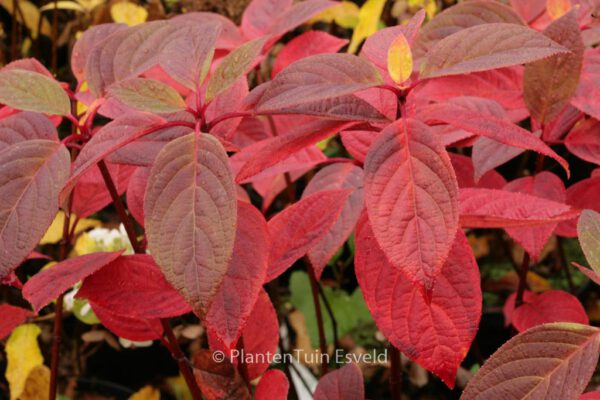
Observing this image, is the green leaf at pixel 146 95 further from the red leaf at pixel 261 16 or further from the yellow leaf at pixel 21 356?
the yellow leaf at pixel 21 356

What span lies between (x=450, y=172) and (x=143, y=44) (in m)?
0.30

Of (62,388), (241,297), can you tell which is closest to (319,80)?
(241,297)

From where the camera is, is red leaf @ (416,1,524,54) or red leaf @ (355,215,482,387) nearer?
red leaf @ (355,215,482,387)

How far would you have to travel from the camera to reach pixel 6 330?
2.44 ft

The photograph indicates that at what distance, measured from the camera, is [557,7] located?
29.2 inches

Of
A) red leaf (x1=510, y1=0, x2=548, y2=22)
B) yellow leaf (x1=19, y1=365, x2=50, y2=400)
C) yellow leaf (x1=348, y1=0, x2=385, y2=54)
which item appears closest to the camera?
red leaf (x1=510, y1=0, x2=548, y2=22)

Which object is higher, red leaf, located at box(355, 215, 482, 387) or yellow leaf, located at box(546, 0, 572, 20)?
yellow leaf, located at box(546, 0, 572, 20)

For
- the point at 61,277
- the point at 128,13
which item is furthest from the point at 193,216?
the point at 128,13

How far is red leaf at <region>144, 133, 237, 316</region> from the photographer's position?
433 mm

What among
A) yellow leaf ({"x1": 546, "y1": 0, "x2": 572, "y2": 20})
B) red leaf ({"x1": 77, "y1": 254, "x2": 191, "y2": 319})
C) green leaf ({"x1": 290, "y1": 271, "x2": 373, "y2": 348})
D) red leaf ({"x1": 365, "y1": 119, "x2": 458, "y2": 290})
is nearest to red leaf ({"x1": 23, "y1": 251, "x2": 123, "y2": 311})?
red leaf ({"x1": 77, "y1": 254, "x2": 191, "y2": 319})

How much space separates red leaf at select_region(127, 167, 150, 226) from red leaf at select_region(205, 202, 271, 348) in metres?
0.17

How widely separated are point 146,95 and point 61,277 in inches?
6.4

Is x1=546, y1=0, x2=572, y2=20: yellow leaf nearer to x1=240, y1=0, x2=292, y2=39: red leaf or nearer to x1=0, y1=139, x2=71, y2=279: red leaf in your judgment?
x1=240, y1=0, x2=292, y2=39: red leaf

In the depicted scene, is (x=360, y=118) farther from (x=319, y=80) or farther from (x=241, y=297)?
(x=241, y=297)
